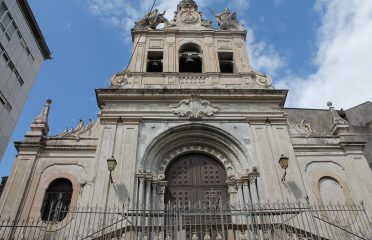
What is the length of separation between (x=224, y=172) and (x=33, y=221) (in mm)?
7126

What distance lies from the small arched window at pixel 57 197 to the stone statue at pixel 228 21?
12360 mm

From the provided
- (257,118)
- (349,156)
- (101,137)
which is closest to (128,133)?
(101,137)

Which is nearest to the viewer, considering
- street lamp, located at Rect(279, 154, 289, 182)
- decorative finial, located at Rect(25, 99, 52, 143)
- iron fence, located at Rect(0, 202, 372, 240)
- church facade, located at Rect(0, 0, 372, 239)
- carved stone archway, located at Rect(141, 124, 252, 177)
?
iron fence, located at Rect(0, 202, 372, 240)

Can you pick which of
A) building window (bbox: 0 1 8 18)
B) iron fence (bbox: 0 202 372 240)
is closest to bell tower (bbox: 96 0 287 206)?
iron fence (bbox: 0 202 372 240)

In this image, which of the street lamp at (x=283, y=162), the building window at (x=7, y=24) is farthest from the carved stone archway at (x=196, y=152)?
the building window at (x=7, y=24)

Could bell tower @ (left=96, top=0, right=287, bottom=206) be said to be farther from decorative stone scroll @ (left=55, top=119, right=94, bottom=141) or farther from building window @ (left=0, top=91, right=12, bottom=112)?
building window @ (left=0, top=91, right=12, bottom=112)

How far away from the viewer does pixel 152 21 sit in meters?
19.9

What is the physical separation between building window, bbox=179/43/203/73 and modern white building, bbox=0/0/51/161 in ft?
31.2

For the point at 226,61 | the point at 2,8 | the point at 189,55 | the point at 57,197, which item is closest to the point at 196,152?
the point at 57,197

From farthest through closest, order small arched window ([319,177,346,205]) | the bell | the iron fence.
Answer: the bell → small arched window ([319,177,346,205]) → the iron fence

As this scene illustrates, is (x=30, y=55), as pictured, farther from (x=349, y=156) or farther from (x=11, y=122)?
(x=349, y=156)

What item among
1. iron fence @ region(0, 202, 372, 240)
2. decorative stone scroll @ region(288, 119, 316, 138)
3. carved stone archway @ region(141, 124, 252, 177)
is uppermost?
decorative stone scroll @ region(288, 119, 316, 138)

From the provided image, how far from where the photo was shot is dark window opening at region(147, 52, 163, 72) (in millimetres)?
17902

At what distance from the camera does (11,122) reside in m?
19.6
